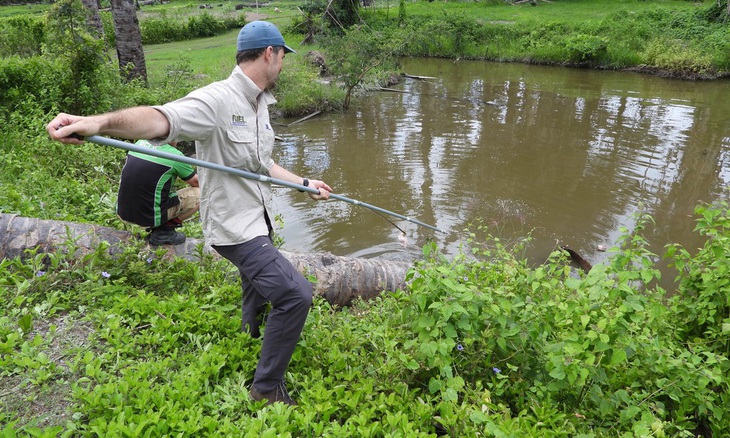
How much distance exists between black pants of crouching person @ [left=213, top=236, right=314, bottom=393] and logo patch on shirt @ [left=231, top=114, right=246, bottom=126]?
0.66 m

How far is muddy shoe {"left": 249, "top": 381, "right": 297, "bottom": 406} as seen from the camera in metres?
2.90

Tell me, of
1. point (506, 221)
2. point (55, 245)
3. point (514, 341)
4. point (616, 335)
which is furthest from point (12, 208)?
point (506, 221)

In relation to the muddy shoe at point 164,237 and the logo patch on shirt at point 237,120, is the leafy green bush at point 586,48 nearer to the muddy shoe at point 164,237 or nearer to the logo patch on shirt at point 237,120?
the muddy shoe at point 164,237

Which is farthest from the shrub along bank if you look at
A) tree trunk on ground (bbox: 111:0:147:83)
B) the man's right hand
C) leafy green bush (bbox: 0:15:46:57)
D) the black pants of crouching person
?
leafy green bush (bbox: 0:15:46:57)

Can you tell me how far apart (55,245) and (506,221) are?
18.5 feet

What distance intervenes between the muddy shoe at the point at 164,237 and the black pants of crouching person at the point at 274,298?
1.79m

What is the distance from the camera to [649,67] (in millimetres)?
18969

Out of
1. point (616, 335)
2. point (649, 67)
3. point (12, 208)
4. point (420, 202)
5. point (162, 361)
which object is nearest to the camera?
point (616, 335)

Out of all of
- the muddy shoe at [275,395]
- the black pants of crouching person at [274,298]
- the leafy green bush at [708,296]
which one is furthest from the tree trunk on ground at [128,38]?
the leafy green bush at [708,296]

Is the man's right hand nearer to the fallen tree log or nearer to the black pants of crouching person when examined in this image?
the black pants of crouching person

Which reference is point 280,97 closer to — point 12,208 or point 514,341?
point 12,208

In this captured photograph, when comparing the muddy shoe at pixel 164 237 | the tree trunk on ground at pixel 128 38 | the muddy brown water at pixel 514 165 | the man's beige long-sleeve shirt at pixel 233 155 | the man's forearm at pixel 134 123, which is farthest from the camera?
the tree trunk on ground at pixel 128 38

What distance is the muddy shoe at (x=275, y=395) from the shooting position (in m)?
2.90

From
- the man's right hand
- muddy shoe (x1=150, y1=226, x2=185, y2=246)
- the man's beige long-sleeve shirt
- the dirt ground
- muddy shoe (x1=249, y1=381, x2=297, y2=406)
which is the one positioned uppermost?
the man's right hand
